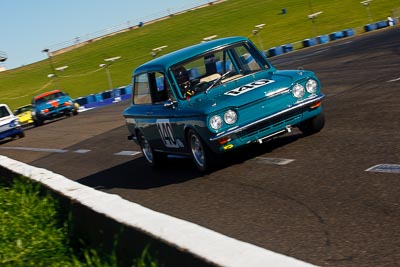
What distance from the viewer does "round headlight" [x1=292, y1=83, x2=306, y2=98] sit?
389 inches

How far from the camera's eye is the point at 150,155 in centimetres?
1203

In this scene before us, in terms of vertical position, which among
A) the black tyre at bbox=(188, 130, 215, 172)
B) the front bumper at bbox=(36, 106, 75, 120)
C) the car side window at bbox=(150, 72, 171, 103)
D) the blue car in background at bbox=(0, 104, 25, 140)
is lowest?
the front bumper at bbox=(36, 106, 75, 120)

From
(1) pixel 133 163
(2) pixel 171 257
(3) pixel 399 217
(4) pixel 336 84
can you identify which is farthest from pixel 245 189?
(4) pixel 336 84

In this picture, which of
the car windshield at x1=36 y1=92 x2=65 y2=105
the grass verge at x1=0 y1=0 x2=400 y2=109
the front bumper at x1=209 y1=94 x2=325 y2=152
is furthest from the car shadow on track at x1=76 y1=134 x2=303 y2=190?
the grass verge at x1=0 y1=0 x2=400 y2=109

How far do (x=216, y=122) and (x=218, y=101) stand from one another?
345 millimetres

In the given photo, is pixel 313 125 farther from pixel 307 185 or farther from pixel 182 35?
pixel 182 35

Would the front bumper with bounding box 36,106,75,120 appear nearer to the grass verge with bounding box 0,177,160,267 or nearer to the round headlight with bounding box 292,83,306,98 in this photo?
the round headlight with bounding box 292,83,306,98

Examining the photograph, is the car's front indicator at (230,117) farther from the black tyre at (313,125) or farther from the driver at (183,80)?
the black tyre at (313,125)

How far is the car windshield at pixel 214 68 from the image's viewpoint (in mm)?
10375

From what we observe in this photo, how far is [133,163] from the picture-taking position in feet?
43.5

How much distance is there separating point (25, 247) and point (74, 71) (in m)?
77.2

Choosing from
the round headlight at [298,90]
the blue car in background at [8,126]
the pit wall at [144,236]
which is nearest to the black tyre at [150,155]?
the round headlight at [298,90]

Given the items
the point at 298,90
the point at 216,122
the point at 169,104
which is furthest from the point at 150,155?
the point at 298,90

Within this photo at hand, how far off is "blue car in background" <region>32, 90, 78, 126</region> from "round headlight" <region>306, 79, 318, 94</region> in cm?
2539
